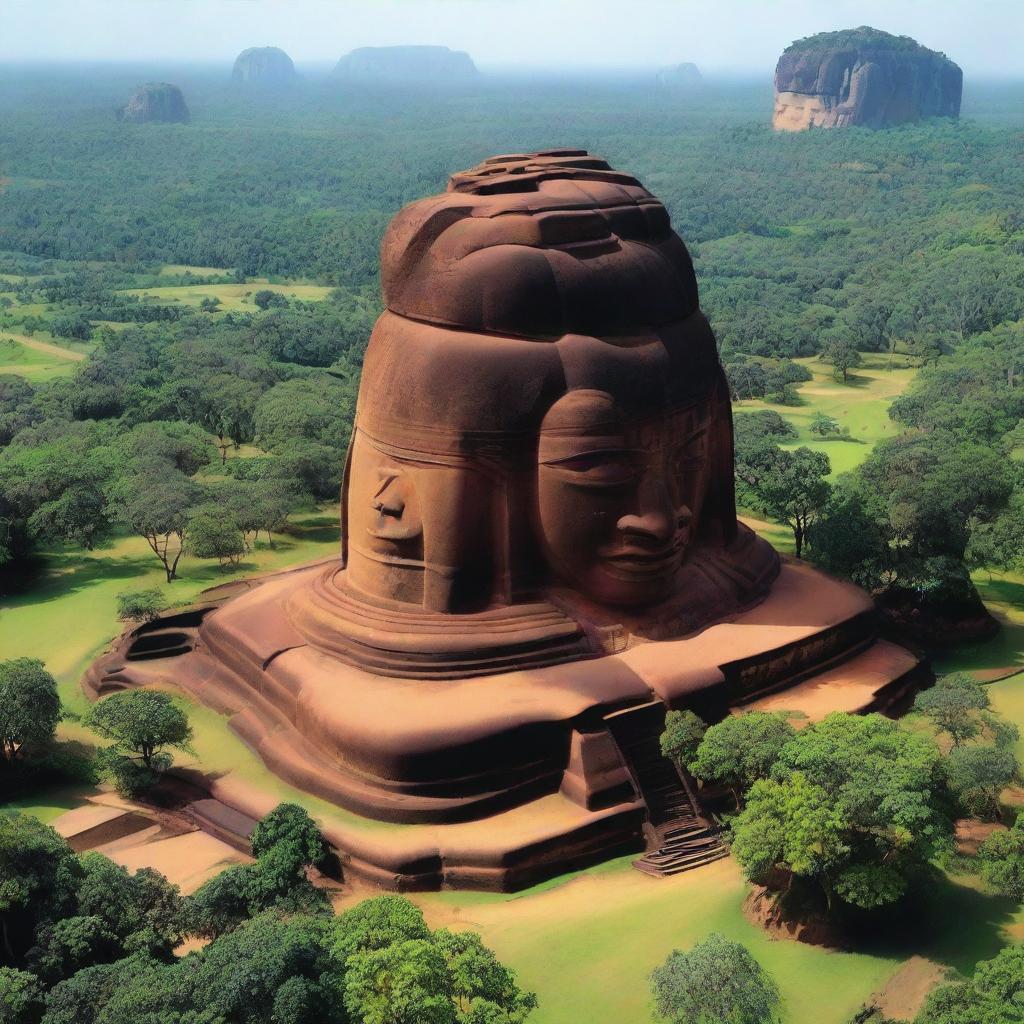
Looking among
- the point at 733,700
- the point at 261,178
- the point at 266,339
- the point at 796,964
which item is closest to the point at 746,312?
the point at 266,339

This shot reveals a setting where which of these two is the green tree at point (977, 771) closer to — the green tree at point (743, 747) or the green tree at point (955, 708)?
the green tree at point (955, 708)

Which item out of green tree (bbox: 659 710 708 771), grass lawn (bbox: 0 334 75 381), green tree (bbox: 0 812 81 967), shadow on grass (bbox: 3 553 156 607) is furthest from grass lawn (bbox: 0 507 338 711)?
grass lawn (bbox: 0 334 75 381)

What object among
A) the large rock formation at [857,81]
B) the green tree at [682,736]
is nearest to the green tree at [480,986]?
the green tree at [682,736]

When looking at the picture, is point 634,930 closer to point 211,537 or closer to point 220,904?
point 220,904

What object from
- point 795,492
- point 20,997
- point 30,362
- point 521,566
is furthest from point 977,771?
point 30,362

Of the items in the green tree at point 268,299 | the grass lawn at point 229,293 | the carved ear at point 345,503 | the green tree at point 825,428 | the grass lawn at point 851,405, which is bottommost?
the grass lawn at point 229,293

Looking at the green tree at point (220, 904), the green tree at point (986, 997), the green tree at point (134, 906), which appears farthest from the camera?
the green tree at point (220, 904)

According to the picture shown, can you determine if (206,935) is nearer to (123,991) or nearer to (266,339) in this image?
(123,991)
